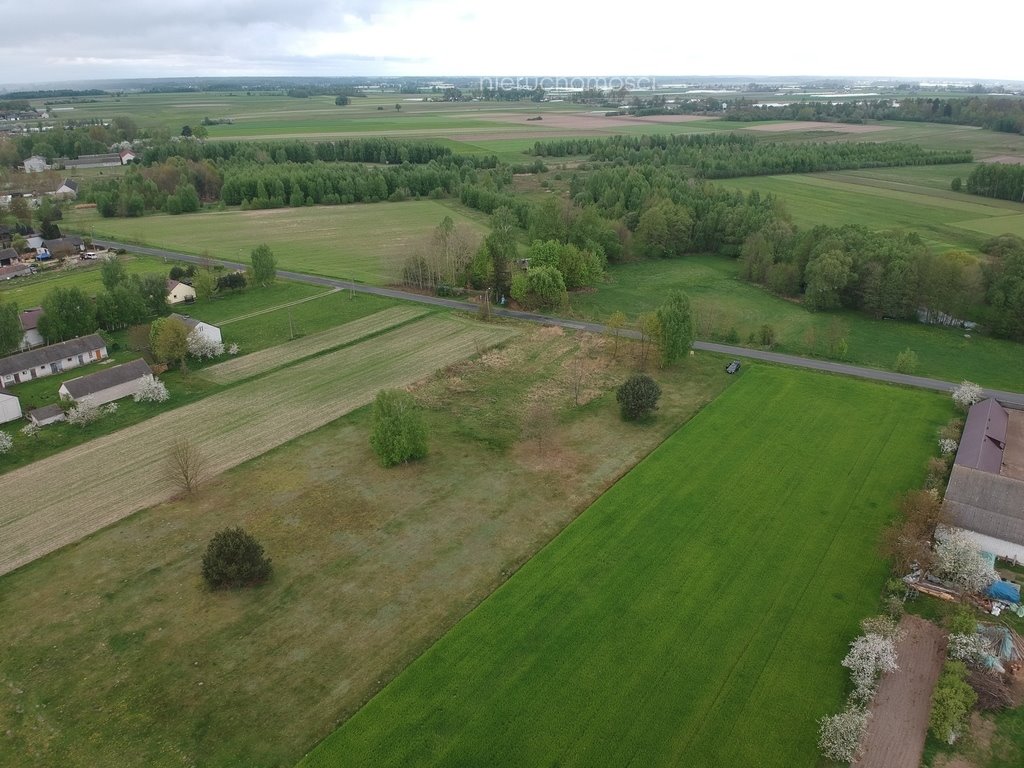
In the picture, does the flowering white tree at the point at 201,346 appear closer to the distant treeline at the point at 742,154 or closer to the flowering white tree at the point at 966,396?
the flowering white tree at the point at 966,396

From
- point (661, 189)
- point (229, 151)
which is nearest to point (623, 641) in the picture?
point (661, 189)

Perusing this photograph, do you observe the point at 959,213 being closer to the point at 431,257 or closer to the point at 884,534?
the point at 431,257

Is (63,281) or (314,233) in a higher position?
(314,233)

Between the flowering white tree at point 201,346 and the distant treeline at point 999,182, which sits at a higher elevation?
the distant treeline at point 999,182

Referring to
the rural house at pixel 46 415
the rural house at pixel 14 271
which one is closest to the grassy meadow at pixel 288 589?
the rural house at pixel 46 415

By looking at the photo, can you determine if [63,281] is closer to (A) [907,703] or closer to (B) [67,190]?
(B) [67,190]

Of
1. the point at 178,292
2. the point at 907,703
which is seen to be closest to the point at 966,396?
the point at 907,703
